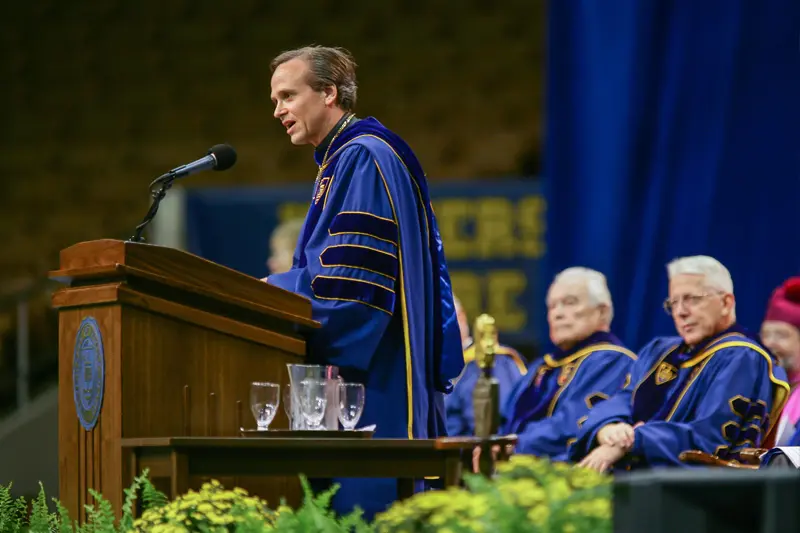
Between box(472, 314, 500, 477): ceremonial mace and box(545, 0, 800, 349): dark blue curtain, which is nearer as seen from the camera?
box(472, 314, 500, 477): ceremonial mace

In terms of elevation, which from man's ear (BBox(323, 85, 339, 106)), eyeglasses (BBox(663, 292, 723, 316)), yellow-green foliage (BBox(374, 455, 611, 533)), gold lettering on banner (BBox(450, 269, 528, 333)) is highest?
man's ear (BBox(323, 85, 339, 106))

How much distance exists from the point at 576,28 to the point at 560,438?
1788 mm

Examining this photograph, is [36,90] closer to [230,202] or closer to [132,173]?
[132,173]

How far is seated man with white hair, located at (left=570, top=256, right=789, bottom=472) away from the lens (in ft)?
15.1

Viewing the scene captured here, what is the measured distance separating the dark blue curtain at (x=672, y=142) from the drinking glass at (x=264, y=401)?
114 inches

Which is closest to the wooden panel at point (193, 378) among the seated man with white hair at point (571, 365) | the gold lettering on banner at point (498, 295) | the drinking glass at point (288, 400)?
the drinking glass at point (288, 400)

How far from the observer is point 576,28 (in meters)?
5.70

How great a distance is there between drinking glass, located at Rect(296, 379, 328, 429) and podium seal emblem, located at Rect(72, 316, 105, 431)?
46cm

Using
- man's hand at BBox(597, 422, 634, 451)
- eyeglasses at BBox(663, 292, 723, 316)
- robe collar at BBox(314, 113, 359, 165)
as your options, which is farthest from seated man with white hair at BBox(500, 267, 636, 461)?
robe collar at BBox(314, 113, 359, 165)

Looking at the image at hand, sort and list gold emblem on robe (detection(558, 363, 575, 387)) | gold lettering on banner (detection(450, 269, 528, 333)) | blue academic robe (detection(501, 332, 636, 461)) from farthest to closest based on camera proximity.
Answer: gold lettering on banner (detection(450, 269, 528, 333)) < gold emblem on robe (detection(558, 363, 575, 387)) < blue academic robe (detection(501, 332, 636, 461))

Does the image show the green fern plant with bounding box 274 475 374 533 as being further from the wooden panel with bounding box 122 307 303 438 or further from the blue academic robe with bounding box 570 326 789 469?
the blue academic robe with bounding box 570 326 789 469

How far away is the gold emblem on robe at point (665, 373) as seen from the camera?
492 centimetres

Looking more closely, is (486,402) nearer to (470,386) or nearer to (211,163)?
(211,163)

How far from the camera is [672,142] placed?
5.58 meters
